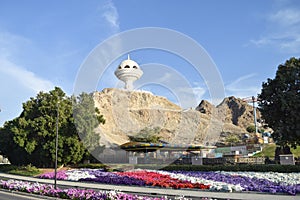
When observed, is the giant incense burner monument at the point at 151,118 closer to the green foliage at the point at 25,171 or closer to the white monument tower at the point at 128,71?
the white monument tower at the point at 128,71

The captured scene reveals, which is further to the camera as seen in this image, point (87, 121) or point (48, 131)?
point (87, 121)

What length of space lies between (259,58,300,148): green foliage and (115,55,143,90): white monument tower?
212 ft

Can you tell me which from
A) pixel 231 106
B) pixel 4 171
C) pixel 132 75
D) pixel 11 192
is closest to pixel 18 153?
pixel 4 171

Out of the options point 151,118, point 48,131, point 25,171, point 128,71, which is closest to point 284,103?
point 48,131

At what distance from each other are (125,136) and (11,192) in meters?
78.6

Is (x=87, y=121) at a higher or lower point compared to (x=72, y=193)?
higher

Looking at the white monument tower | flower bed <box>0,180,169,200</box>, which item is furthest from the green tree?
the white monument tower

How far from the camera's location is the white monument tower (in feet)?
287

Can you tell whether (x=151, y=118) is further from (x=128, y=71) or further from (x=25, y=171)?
(x=25, y=171)

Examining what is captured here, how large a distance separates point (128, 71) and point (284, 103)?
6797 cm

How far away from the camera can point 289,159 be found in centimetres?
2072

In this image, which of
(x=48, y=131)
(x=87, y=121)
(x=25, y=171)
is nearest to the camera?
(x=25, y=171)

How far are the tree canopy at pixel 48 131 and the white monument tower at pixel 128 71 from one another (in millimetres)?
55061

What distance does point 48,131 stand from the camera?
29.2 metres
